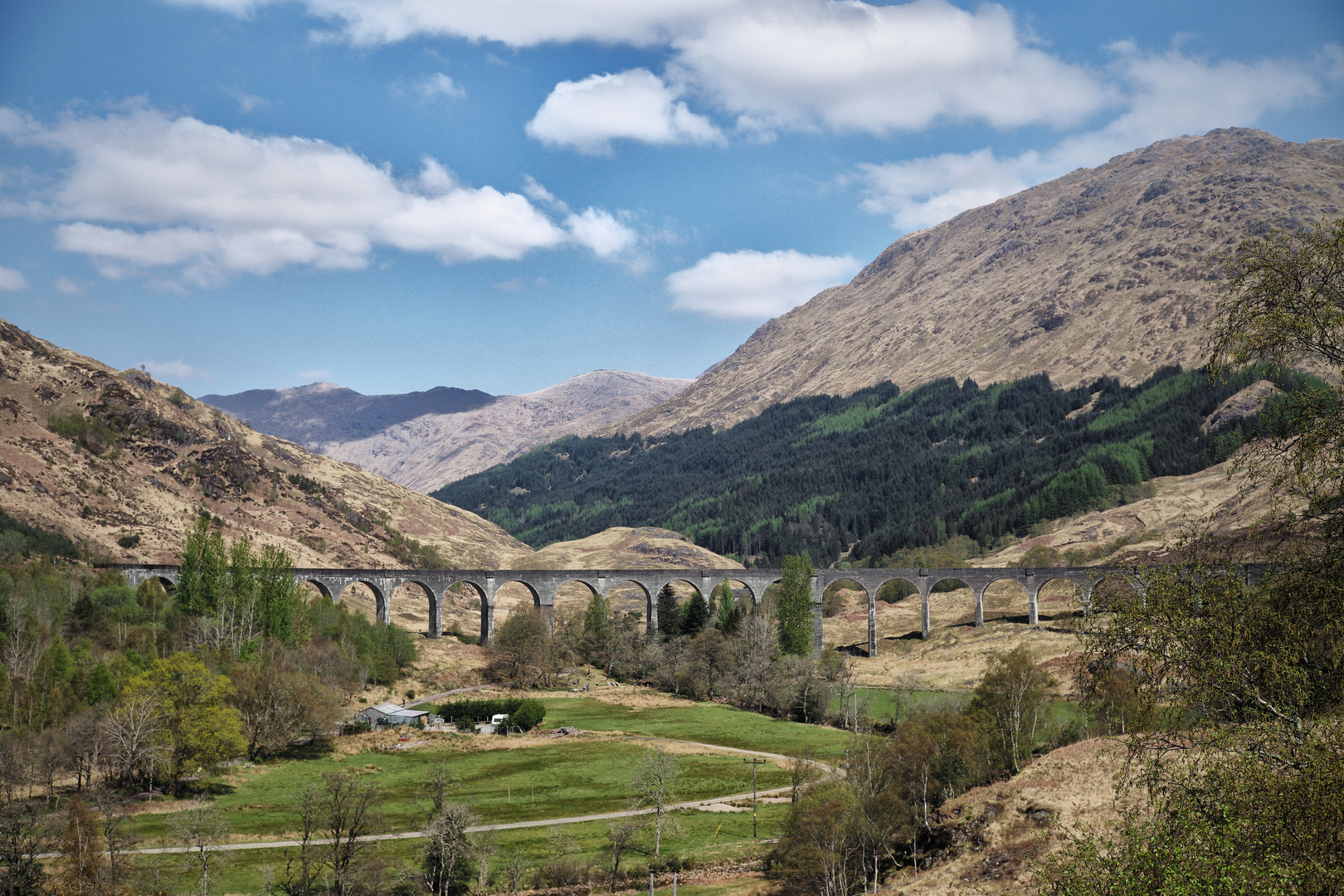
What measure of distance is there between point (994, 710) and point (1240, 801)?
42367 mm

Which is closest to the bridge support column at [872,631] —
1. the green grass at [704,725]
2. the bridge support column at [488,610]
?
the green grass at [704,725]

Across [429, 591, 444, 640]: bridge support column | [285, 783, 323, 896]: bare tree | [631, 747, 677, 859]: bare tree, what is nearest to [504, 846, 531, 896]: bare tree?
[631, 747, 677, 859]: bare tree

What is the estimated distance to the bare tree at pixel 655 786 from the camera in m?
47.1

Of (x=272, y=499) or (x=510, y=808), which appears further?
(x=272, y=499)

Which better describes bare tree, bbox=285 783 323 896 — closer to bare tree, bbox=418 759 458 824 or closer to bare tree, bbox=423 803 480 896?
bare tree, bbox=423 803 480 896

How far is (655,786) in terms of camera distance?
48406 millimetres

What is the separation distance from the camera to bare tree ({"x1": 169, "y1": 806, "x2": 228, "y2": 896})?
39.2 metres

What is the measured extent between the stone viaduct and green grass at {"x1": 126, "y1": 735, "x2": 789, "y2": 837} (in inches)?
2007

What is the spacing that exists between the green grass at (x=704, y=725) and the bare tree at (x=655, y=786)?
16.9 meters

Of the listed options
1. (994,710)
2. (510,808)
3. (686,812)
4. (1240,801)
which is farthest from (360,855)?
(1240,801)

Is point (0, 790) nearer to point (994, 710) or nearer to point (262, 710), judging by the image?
point (262, 710)

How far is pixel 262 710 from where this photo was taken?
66000 mm

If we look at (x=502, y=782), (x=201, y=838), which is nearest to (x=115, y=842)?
(x=201, y=838)

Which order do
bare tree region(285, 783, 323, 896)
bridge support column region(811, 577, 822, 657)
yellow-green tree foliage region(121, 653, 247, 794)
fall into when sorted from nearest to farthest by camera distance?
bare tree region(285, 783, 323, 896) < yellow-green tree foliage region(121, 653, 247, 794) < bridge support column region(811, 577, 822, 657)
